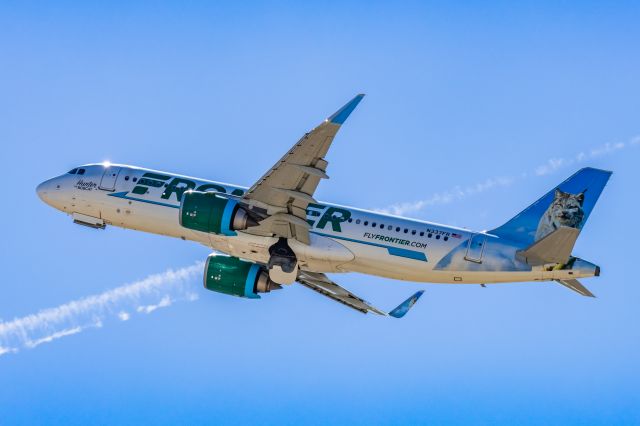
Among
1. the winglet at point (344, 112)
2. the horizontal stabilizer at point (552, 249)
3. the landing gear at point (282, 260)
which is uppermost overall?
the winglet at point (344, 112)

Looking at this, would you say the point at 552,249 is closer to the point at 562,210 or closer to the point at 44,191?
the point at 562,210

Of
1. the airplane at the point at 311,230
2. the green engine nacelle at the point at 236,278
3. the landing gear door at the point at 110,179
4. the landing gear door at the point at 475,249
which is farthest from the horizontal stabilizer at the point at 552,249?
the landing gear door at the point at 110,179

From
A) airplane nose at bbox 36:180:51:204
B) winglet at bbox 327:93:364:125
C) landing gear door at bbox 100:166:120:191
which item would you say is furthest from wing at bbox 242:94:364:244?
airplane nose at bbox 36:180:51:204

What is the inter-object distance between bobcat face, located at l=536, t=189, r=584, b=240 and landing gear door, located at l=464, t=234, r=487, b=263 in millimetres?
2729

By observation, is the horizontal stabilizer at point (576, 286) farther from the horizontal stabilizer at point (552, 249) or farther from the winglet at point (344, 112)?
the winglet at point (344, 112)

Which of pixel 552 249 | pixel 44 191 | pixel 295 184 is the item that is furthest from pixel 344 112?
pixel 44 191

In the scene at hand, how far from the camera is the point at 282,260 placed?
48.0 meters

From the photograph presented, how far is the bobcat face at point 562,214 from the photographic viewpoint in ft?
157

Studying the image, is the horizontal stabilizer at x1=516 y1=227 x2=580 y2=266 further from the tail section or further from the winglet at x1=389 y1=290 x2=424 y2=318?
the winglet at x1=389 y1=290 x2=424 y2=318

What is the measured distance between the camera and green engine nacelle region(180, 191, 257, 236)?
1829 inches

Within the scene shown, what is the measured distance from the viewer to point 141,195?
5031 cm

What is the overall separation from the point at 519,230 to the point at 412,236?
4961 millimetres

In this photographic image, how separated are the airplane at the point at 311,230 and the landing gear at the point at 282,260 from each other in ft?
0.15

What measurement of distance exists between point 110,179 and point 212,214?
7.61 metres
